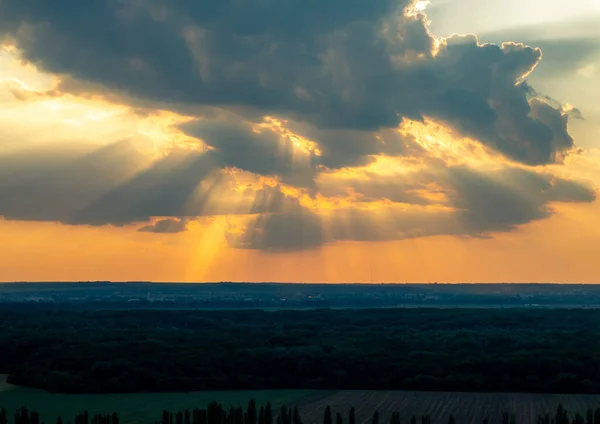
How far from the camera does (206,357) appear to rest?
97438 millimetres

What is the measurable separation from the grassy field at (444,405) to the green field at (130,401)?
156 inches

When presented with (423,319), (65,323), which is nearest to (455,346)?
(423,319)

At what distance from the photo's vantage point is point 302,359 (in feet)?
317

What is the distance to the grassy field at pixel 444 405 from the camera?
68125mm

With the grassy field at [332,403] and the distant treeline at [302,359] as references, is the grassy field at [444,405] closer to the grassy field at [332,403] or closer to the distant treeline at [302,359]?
the grassy field at [332,403]

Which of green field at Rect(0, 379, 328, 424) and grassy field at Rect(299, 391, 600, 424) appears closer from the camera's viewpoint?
grassy field at Rect(299, 391, 600, 424)

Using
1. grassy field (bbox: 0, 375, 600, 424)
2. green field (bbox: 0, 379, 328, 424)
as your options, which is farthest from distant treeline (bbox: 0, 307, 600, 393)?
grassy field (bbox: 0, 375, 600, 424)

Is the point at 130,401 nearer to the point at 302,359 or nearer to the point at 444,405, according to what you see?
the point at 302,359

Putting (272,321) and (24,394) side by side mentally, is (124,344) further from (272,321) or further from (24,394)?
(272,321)

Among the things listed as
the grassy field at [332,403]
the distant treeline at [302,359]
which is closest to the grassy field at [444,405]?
the grassy field at [332,403]

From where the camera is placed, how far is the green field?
228 ft

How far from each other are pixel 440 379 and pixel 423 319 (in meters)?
84.0

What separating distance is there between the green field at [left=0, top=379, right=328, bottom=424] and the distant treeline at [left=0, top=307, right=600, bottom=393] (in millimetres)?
3463

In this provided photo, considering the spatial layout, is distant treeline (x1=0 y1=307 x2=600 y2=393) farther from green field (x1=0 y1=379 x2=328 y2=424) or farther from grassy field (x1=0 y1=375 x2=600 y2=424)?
grassy field (x1=0 y1=375 x2=600 y2=424)
